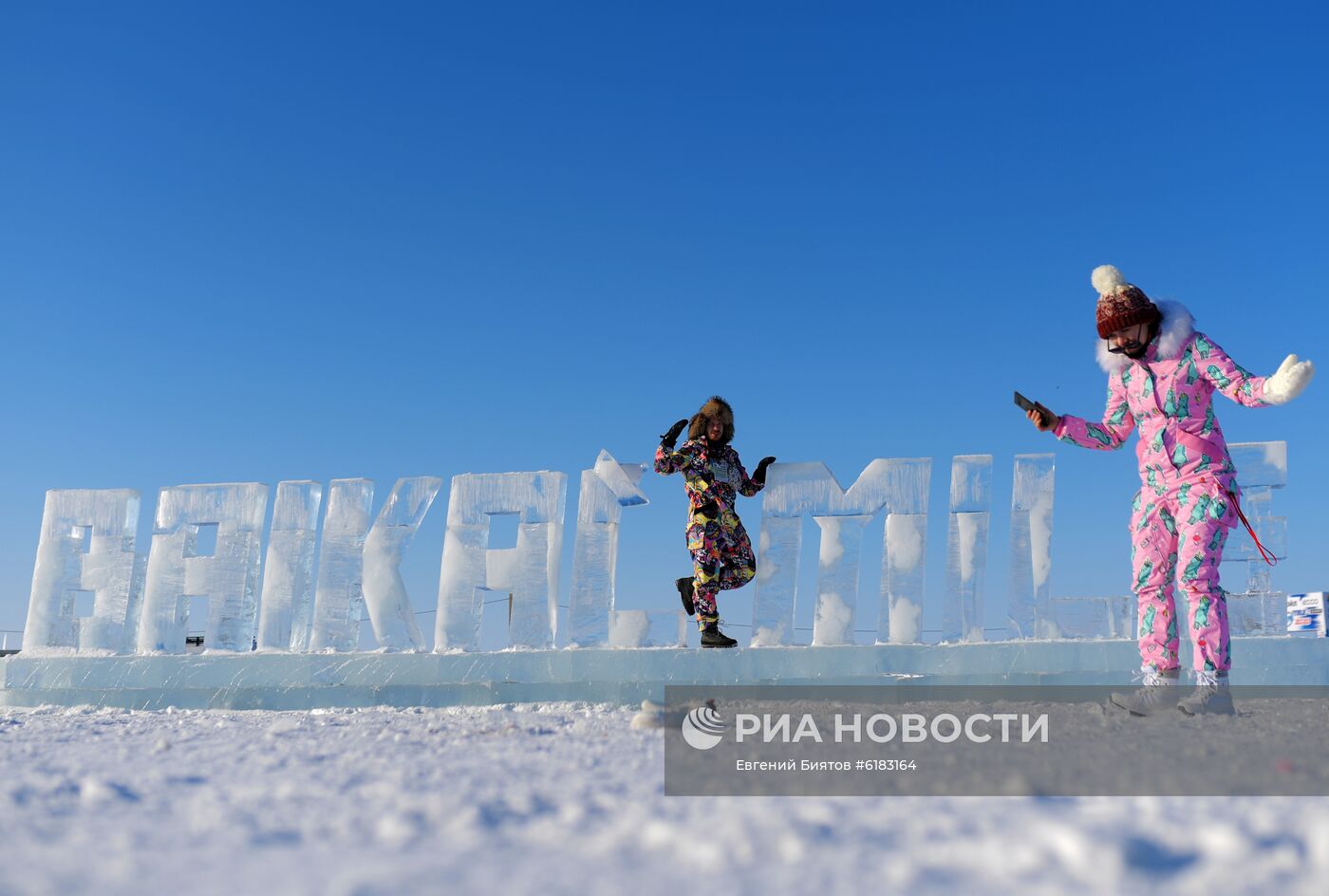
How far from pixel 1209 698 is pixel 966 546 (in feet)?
8.13

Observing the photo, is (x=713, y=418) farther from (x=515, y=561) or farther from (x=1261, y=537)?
(x=1261, y=537)

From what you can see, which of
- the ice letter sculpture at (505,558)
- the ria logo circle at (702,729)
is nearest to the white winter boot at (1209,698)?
the ria logo circle at (702,729)

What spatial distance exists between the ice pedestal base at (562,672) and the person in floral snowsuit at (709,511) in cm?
36

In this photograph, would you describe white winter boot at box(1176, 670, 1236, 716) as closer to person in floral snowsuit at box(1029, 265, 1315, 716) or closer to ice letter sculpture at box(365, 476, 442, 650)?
person in floral snowsuit at box(1029, 265, 1315, 716)

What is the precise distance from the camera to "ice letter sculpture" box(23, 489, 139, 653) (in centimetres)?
712

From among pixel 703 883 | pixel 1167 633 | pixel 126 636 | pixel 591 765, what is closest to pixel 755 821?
pixel 703 883

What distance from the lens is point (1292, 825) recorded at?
1.56 metres

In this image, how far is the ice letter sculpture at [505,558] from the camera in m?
6.36

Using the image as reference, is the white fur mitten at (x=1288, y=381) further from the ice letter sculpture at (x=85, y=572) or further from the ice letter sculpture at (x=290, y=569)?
the ice letter sculpture at (x=85, y=572)

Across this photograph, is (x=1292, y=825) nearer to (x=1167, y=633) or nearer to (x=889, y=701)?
(x=1167, y=633)

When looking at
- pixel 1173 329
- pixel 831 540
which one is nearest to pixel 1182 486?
pixel 1173 329

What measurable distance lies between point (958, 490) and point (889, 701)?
4.93ft

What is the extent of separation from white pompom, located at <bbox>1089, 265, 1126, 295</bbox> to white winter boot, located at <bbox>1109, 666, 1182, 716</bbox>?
1.59 metres

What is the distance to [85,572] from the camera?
7.31 metres
